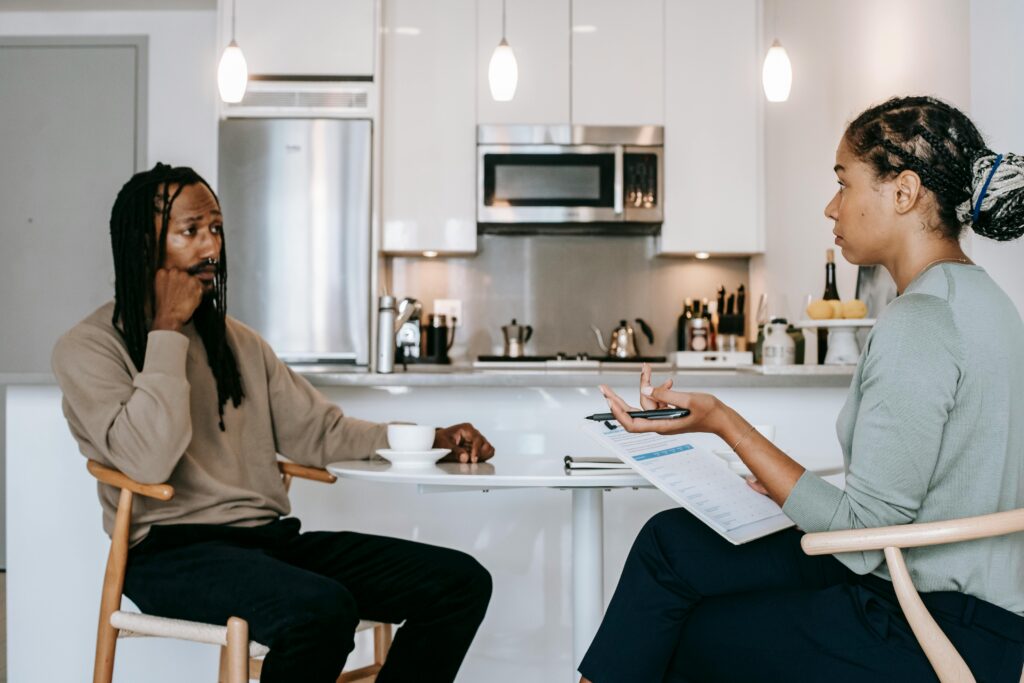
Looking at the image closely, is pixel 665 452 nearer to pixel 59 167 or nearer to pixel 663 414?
pixel 663 414

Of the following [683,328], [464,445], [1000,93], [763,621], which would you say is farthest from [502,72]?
[763,621]

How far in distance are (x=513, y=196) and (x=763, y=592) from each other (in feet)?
9.82

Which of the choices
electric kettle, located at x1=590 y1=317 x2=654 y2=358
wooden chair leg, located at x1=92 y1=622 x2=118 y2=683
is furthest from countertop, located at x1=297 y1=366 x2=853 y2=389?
electric kettle, located at x1=590 y1=317 x2=654 y2=358

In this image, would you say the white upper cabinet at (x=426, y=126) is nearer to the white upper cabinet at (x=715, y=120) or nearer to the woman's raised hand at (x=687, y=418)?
the white upper cabinet at (x=715, y=120)

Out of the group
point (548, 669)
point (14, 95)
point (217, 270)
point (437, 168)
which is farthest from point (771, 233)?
point (14, 95)

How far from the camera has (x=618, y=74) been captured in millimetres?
4164

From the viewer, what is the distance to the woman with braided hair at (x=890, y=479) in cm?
113

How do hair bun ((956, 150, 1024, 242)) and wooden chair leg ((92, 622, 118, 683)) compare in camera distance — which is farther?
wooden chair leg ((92, 622, 118, 683))

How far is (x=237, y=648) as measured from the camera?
1.48 metres

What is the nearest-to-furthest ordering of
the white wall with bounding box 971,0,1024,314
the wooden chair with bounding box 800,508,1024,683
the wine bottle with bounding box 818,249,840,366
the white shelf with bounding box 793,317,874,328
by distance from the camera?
the wooden chair with bounding box 800,508,1024,683
the white wall with bounding box 971,0,1024,314
the white shelf with bounding box 793,317,874,328
the wine bottle with bounding box 818,249,840,366

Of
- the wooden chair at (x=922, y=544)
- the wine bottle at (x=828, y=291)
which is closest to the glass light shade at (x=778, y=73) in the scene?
the wine bottle at (x=828, y=291)

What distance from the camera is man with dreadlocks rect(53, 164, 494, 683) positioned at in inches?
59.8

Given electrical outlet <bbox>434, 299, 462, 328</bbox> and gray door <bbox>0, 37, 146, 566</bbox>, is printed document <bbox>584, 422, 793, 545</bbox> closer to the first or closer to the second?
electrical outlet <bbox>434, 299, 462, 328</bbox>

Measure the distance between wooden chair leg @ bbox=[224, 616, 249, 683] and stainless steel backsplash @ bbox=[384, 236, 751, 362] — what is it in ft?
10.2
